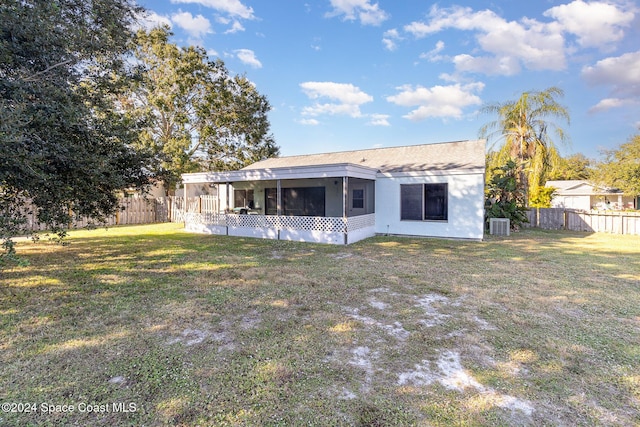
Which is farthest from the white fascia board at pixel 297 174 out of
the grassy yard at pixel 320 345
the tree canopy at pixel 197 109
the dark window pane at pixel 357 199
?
the tree canopy at pixel 197 109

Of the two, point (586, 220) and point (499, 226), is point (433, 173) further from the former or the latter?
point (586, 220)

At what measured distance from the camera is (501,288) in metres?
5.54

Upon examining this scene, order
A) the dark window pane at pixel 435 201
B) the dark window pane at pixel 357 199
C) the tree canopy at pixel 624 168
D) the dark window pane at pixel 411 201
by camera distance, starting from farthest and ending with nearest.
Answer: the tree canopy at pixel 624 168, the dark window pane at pixel 357 199, the dark window pane at pixel 411 201, the dark window pane at pixel 435 201

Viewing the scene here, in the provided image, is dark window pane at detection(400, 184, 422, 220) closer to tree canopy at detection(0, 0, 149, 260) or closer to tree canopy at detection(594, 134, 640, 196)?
tree canopy at detection(0, 0, 149, 260)

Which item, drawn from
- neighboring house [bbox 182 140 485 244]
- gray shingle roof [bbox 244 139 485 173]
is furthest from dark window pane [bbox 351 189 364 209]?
gray shingle roof [bbox 244 139 485 173]

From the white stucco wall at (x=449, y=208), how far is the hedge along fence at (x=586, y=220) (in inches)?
290

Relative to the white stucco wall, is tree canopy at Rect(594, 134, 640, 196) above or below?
above

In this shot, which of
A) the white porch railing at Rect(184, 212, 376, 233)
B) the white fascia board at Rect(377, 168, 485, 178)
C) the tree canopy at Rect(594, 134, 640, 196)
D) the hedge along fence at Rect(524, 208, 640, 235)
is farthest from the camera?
the tree canopy at Rect(594, 134, 640, 196)

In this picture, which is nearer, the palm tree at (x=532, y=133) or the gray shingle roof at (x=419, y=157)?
the gray shingle roof at (x=419, y=157)

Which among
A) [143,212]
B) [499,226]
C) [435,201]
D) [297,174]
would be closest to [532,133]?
[499,226]

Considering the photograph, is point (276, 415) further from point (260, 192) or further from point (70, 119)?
point (260, 192)

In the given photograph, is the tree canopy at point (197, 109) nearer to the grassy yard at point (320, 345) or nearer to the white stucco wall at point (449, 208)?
the white stucco wall at point (449, 208)

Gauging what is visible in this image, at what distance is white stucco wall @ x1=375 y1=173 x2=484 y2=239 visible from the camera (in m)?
10.7

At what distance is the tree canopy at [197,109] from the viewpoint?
1822cm
